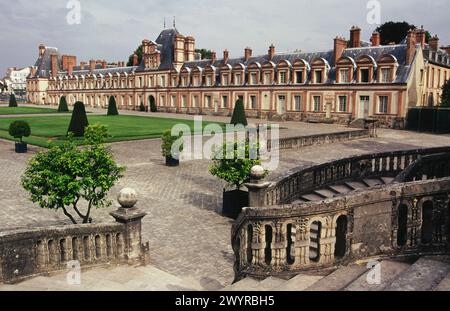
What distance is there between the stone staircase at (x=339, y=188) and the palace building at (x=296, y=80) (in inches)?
1247

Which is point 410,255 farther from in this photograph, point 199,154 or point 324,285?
point 199,154

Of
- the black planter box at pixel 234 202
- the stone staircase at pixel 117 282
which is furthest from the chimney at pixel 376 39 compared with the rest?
the stone staircase at pixel 117 282

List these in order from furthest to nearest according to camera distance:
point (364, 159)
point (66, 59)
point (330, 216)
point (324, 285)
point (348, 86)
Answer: point (66, 59)
point (348, 86)
point (364, 159)
point (330, 216)
point (324, 285)

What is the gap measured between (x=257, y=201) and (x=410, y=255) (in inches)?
172

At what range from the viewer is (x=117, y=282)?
23.6 feet

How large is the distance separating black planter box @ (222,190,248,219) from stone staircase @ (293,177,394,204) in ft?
5.85

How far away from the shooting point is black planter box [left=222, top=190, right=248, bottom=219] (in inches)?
Result: 489

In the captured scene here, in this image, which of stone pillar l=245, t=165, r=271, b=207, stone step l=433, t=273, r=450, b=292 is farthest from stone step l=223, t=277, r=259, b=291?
stone pillar l=245, t=165, r=271, b=207

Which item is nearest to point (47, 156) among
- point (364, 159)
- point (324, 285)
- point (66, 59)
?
point (324, 285)

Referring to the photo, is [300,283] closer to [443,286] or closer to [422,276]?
[422,276]

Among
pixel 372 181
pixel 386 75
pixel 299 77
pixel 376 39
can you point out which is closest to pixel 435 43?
pixel 376 39

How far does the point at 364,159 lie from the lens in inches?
514

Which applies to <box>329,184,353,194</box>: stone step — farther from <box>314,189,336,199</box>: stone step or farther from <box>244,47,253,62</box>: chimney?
<box>244,47,253,62</box>: chimney

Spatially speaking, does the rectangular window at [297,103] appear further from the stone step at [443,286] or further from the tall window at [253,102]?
the stone step at [443,286]
